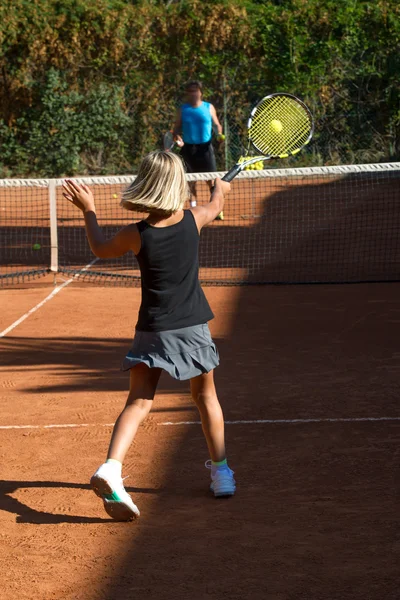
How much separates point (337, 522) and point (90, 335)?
4189 mm

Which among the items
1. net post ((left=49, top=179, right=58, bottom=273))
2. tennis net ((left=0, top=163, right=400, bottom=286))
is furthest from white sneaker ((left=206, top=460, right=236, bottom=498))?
net post ((left=49, top=179, right=58, bottom=273))

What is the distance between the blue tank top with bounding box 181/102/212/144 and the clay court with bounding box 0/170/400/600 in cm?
521

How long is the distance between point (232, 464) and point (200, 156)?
8.90 meters

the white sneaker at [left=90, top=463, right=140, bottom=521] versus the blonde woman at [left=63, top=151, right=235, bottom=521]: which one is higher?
the blonde woman at [left=63, top=151, right=235, bottom=521]

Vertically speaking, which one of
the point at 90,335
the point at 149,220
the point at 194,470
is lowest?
the point at 90,335

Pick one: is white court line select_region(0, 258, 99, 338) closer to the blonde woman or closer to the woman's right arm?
the woman's right arm

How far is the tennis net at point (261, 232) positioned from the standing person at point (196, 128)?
1.00 meters

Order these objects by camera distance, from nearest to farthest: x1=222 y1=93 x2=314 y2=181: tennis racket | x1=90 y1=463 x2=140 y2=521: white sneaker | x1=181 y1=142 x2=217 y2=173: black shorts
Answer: x1=90 y1=463 x2=140 y2=521: white sneaker, x1=222 y1=93 x2=314 y2=181: tennis racket, x1=181 y1=142 x2=217 y2=173: black shorts

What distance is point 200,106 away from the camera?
13078 mm

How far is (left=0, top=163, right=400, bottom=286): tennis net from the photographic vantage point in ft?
34.7

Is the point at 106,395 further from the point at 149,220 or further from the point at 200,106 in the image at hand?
the point at 200,106

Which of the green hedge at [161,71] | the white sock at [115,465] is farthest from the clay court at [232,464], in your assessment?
the green hedge at [161,71]

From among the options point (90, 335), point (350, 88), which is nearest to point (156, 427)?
point (90, 335)

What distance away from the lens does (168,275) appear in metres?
4.08
